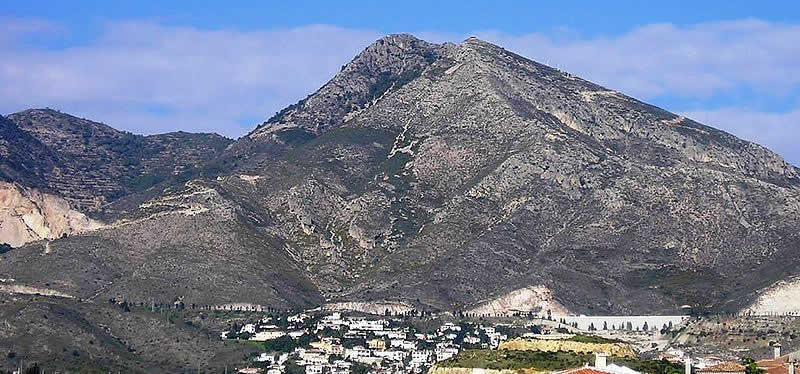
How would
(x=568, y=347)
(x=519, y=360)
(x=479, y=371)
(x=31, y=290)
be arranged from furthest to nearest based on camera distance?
1. (x=31, y=290)
2. (x=568, y=347)
3. (x=519, y=360)
4. (x=479, y=371)

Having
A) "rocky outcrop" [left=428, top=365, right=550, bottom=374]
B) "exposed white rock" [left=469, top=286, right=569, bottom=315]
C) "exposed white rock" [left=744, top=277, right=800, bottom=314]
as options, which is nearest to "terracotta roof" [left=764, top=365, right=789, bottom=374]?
"rocky outcrop" [left=428, top=365, right=550, bottom=374]

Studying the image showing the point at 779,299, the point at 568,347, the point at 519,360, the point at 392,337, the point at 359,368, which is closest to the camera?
the point at 519,360

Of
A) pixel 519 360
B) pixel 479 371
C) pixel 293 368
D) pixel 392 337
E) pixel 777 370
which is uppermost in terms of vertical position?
pixel 392 337

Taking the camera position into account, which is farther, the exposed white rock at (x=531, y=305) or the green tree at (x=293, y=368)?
the exposed white rock at (x=531, y=305)

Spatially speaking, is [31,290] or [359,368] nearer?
[359,368]

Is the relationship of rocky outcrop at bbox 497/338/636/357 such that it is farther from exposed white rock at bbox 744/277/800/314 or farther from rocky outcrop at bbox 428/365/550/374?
exposed white rock at bbox 744/277/800/314

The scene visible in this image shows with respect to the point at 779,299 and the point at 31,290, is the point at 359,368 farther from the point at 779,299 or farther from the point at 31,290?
the point at 779,299

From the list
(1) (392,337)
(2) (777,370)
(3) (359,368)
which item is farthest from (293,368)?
(2) (777,370)

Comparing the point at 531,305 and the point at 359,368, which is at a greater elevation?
the point at 531,305

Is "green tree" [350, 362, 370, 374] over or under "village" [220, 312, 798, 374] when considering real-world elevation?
under

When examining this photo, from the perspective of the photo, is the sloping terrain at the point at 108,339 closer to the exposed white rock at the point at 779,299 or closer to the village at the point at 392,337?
the village at the point at 392,337

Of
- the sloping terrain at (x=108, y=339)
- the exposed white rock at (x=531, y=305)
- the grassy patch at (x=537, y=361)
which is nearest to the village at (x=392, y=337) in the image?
the sloping terrain at (x=108, y=339)
